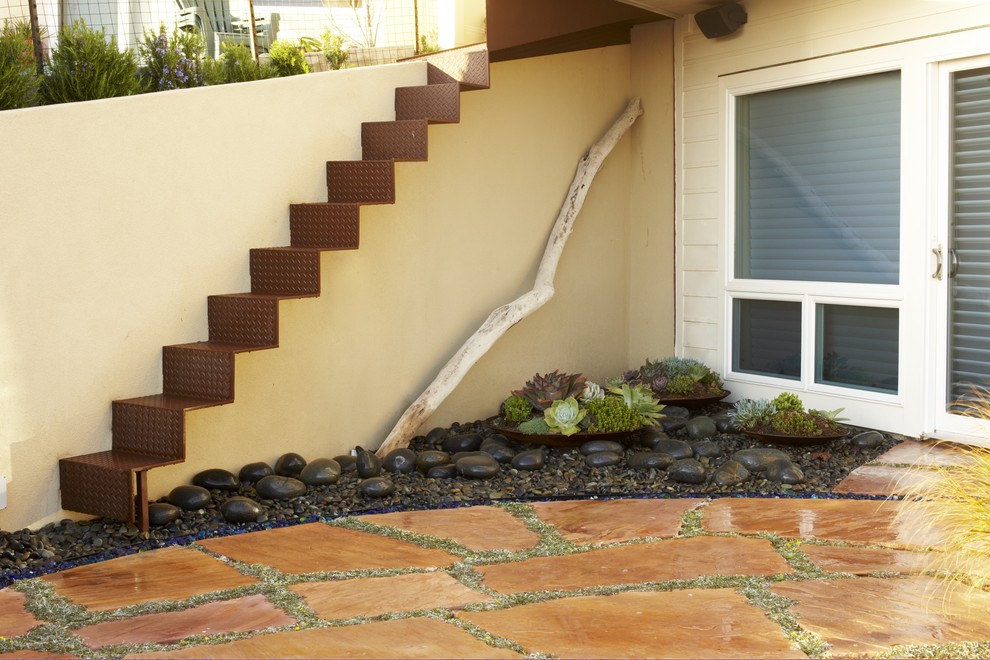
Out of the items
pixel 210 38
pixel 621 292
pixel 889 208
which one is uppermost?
pixel 210 38

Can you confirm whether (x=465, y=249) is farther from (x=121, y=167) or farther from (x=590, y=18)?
(x=121, y=167)

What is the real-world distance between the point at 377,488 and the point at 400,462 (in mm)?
494

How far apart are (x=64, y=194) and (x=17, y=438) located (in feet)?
3.33

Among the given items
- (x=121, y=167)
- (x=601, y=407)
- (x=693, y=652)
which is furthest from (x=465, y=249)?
(x=693, y=652)

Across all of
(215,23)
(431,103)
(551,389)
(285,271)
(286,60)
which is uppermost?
(215,23)

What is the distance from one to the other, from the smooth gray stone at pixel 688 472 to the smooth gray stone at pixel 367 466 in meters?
1.46

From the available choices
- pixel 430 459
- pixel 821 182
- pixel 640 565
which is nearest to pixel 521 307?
pixel 430 459

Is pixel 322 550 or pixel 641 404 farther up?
pixel 641 404

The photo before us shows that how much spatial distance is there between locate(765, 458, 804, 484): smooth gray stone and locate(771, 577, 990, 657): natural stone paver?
137cm

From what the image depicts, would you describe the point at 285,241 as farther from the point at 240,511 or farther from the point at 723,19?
the point at 723,19

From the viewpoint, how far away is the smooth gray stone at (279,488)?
441 centimetres

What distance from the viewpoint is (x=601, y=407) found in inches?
207

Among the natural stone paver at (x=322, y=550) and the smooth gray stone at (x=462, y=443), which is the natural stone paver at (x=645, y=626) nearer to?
the natural stone paver at (x=322, y=550)

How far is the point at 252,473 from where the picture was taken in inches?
185
